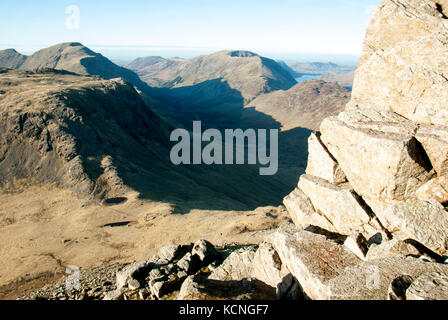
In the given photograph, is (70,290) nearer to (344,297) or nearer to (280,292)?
(280,292)

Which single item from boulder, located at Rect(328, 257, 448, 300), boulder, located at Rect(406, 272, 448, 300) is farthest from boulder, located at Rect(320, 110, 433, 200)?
boulder, located at Rect(406, 272, 448, 300)

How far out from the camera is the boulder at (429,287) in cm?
777

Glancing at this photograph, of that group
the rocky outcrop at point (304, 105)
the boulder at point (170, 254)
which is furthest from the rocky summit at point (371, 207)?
the rocky outcrop at point (304, 105)

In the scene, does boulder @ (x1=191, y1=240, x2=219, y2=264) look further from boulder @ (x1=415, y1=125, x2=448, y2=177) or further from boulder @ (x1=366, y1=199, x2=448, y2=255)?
boulder @ (x1=415, y1=125, x2=448, y2=177)

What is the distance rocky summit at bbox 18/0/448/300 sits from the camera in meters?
10.4

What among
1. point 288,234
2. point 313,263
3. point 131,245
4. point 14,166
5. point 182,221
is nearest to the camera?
point 313,263

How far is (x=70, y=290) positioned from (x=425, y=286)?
2304cm

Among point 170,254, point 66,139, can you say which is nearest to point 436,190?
point 170,254

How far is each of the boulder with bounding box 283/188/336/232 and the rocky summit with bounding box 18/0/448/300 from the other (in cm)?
7

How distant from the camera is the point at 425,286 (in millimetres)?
8141

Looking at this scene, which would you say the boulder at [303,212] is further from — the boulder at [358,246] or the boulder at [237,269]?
the boulder at [358,246]

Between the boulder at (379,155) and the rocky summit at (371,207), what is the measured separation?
2.1 inches
